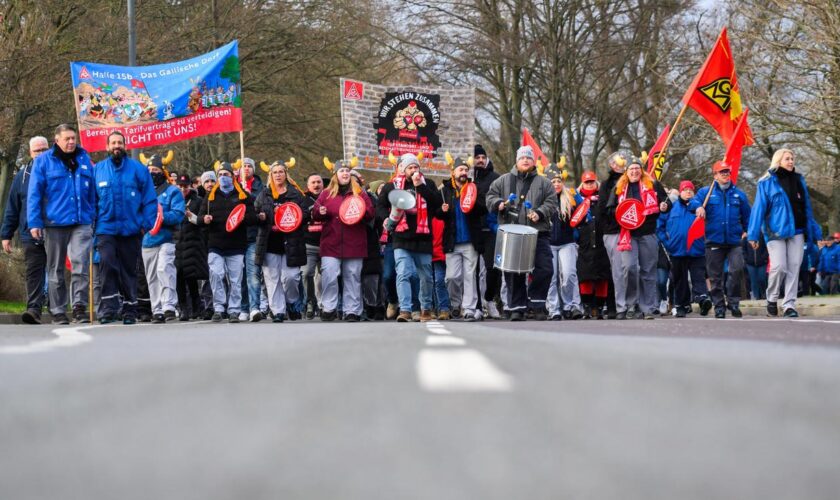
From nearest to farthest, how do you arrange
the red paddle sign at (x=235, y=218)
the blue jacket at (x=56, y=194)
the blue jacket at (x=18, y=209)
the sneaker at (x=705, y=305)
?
the blue jacket at (x=56, y=194) → the blue jacket at (x=18, y=209) → the red paddle sign at (x=235, y=218) → the sneaker at (x=705, y=305)

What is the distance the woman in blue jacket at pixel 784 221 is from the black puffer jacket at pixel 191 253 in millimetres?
6619

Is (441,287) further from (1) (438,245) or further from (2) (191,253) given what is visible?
(2) (191,253)

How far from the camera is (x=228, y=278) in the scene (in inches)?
591

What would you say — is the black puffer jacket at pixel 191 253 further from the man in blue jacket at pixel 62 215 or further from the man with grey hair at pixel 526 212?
the man with grey hair at pixel 526 212

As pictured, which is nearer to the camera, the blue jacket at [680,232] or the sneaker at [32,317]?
the sneaker at [32,317]

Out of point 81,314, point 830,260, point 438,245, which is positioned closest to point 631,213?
point 438,245

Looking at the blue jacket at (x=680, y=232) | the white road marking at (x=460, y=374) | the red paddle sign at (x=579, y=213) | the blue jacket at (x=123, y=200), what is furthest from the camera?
the blue jacket at (x=680, y=232)

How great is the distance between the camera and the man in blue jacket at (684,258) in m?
16.0

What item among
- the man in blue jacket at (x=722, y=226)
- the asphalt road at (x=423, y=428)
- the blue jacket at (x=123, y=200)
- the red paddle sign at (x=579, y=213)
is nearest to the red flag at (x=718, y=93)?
the man in blue jacket at (x=722, y=226)

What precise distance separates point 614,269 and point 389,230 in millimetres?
2716

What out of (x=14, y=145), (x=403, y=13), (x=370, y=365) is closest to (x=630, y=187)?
(x=370, y=365)

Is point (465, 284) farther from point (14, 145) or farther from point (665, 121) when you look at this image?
point (665, 121)

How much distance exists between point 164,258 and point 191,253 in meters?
1.08

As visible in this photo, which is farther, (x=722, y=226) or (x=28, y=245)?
(x=722, y=226)
